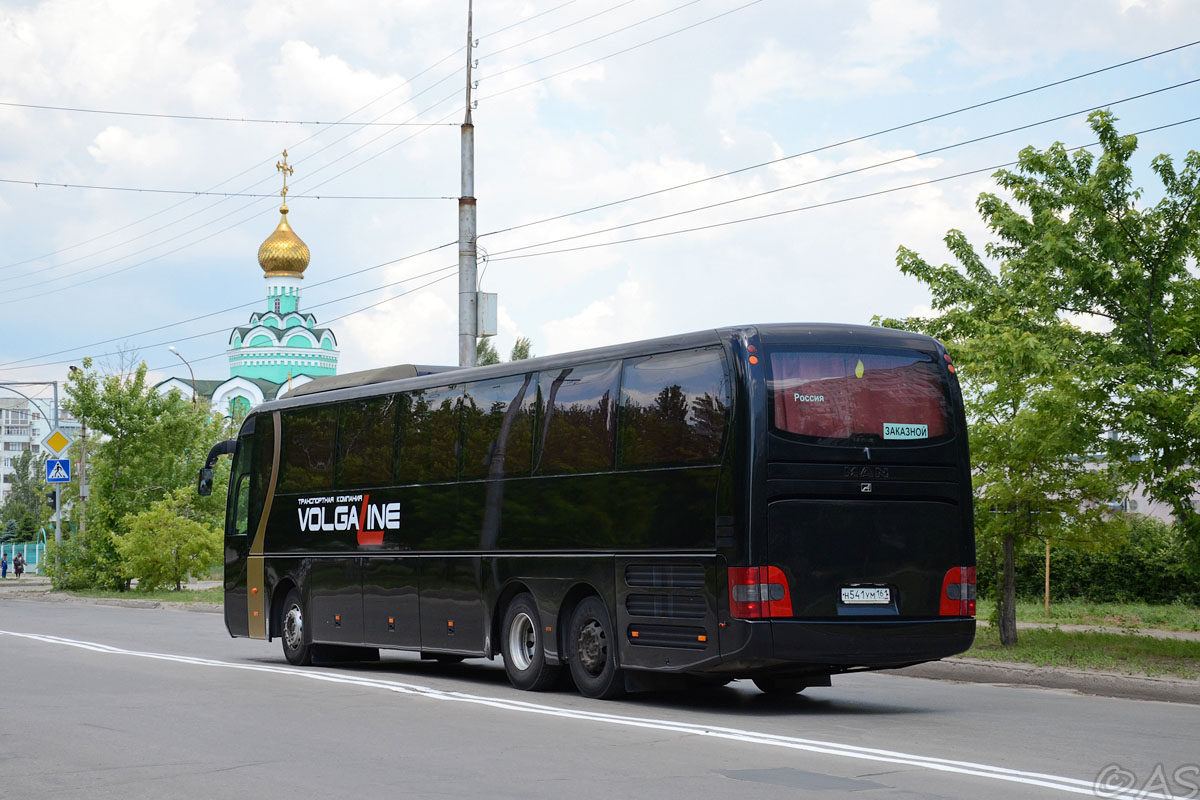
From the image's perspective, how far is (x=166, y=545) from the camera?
3978cm

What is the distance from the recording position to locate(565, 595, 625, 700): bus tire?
1344 centimetres

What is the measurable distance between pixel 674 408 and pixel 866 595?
226 cm

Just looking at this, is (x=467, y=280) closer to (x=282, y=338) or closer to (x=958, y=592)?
(x=958, y=592)

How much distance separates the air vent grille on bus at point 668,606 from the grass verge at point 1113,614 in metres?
11.9

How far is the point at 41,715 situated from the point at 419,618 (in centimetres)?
495

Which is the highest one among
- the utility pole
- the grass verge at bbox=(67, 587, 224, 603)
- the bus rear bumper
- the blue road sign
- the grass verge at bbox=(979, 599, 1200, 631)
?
the utility pole

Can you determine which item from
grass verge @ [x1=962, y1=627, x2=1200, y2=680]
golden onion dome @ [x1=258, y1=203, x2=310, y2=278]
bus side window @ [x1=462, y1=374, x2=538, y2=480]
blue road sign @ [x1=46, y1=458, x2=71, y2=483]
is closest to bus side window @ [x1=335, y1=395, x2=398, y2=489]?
bus side window @ [x1=462, y1=374, x2=538, y2=480]

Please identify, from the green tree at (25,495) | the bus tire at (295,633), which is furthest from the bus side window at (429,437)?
the green tree at (25,495)

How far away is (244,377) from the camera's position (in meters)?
100

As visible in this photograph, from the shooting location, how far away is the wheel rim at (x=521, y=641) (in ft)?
48.4

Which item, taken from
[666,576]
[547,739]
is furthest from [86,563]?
[547,739]

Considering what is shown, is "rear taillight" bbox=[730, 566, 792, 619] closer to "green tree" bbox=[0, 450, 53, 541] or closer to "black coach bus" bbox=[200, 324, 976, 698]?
"black coach bus" bbox=[200, 324, 976, 698]

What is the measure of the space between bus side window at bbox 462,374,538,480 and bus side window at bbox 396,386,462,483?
26 cm

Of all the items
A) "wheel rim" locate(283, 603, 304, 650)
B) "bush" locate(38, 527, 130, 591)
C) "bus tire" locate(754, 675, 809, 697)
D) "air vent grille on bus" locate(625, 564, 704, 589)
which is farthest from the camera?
"bush" locate(38, 527, 130, 591)
